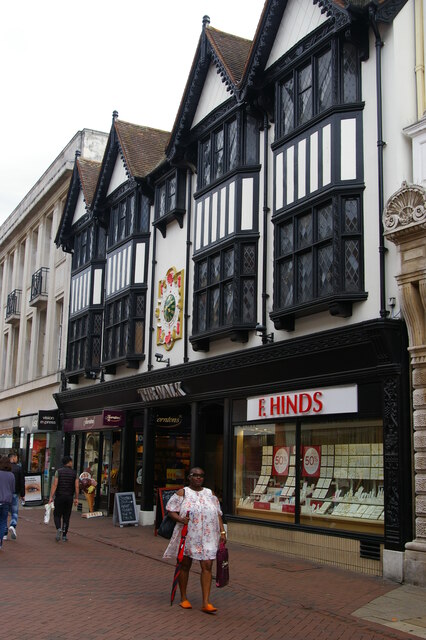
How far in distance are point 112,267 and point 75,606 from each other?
15458mm

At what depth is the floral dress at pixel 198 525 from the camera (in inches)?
355

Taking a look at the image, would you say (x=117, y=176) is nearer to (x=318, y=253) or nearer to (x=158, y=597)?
(x=318, y=253)

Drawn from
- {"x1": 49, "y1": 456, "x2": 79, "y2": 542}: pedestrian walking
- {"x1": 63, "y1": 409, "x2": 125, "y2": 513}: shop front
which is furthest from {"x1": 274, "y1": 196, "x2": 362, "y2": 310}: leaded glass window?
{"x1": 63, "y1": 409, "x2": 125, "y2": 513}: shop front

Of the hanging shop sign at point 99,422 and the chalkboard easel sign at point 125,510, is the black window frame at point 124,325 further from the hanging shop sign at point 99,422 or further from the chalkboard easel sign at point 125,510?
the chalkboard easel sign at point 125,510

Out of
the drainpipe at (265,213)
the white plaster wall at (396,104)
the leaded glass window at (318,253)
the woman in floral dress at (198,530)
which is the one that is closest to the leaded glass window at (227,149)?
the drainpipe at (265,213)

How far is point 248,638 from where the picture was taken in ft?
25.6

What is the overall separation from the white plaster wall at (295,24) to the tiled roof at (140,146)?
7.16m

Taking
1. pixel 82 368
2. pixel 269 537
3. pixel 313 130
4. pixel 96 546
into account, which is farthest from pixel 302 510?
pixel 82 368

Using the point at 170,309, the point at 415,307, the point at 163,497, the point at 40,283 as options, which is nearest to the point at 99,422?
the point at 170,309

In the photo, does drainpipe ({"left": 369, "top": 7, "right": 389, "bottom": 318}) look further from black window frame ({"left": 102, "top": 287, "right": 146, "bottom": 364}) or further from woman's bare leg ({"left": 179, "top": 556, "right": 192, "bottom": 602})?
black window frame ({"left": 102, "top": 287, "right": 146, "bottom": 364})

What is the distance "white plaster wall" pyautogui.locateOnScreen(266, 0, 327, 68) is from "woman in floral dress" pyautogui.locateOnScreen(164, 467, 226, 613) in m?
9.78

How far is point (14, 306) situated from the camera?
122 feet

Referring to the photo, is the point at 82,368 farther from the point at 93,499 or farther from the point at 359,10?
the point at 359,10

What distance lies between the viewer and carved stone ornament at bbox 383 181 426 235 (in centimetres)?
1143
